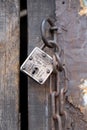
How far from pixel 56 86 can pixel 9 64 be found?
159 millimetres

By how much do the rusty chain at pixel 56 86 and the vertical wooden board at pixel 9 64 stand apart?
10cm

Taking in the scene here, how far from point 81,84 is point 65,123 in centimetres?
12

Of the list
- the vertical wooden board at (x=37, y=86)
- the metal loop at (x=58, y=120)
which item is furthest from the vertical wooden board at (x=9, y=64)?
the metal loop at (x=58, y=120)

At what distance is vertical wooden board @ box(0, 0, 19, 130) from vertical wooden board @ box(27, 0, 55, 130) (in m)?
0.04

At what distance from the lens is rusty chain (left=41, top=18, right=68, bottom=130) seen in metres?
1.00

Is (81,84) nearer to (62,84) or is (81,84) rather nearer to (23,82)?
(62,84)

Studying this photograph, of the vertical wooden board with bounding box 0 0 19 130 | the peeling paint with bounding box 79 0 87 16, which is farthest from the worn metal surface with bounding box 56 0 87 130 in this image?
the vertical wooden board with bounding box 0 0 19 130

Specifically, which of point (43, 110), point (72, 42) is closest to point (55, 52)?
point (72, 42)

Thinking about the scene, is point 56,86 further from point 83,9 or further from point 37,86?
point 83,9

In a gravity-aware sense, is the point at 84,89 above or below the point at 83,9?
below

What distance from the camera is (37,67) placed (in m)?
1.04

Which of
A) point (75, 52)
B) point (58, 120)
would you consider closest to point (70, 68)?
point (75, 52)

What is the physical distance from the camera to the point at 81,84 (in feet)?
3.48

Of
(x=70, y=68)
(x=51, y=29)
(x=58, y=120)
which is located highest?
(x=51, y=29)
